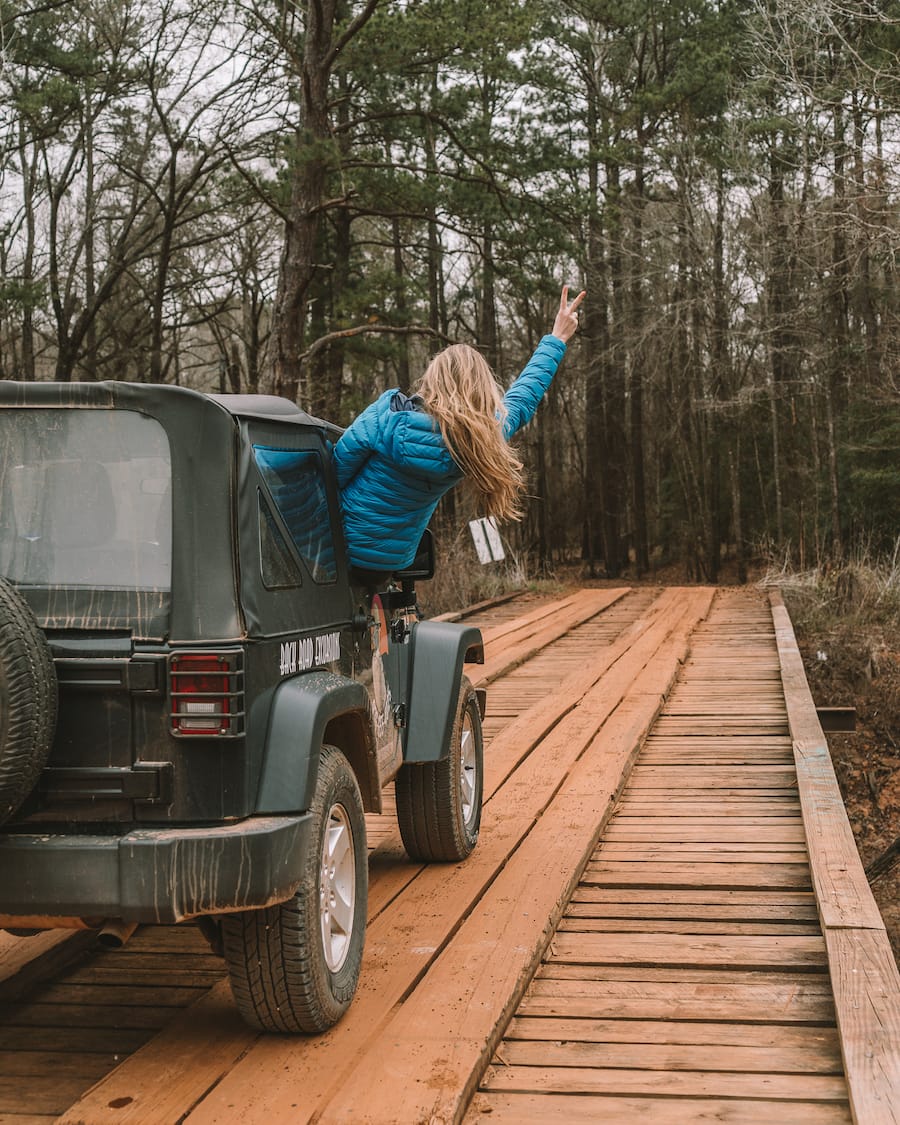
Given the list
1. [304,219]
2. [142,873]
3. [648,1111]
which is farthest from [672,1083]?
[304,219]

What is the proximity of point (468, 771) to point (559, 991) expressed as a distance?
5.70 feet

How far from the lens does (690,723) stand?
8375 mm

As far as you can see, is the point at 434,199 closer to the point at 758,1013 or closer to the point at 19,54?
the point at 19,54

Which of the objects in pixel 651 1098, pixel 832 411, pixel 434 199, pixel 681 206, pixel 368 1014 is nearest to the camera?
pixel 651 1098

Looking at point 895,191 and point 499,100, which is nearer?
point 895,191

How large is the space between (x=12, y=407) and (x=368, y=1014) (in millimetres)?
1942

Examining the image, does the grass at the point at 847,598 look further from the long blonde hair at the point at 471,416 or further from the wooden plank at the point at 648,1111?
the wooden plank at the point at 648,1111

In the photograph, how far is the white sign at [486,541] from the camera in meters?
18.5

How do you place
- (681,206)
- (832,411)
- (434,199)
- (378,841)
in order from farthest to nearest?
1. (681,206)
2. (832,411)
3. (434,199)
4. (378,841)

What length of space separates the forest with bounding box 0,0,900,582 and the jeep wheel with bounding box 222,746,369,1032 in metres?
12.0

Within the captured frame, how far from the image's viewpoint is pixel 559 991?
3.82 metres

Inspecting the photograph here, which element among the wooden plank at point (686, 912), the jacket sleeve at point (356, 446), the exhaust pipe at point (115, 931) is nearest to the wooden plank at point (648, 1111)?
the exhaust pipe at point (115, 931)

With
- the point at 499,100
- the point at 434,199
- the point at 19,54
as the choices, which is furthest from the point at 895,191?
the point at 499,100

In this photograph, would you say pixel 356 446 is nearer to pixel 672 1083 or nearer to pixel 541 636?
pixel 672 1083
